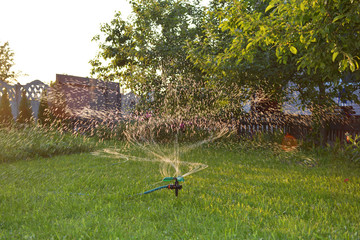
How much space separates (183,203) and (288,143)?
26.2 ft

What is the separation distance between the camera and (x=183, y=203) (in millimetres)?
4758

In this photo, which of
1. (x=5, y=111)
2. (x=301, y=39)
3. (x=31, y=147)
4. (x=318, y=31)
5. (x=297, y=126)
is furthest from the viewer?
(x=5, y=111)

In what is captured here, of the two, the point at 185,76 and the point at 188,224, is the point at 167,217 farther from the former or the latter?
the point at 185,76

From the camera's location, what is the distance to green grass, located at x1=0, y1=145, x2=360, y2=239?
371cm

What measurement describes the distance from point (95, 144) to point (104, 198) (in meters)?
7.46

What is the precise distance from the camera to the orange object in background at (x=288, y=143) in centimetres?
1125

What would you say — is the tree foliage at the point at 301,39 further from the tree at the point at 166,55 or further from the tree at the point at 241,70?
the tree at the point at 166,55

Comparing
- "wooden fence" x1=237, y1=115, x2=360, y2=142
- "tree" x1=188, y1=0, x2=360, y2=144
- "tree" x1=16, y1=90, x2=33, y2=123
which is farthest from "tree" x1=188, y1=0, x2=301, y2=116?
Result: "tree" x1=16, y1=90, x2=33, y2=123

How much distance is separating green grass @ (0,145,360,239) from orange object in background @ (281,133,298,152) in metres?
3.06

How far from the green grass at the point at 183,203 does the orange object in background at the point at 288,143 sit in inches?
120

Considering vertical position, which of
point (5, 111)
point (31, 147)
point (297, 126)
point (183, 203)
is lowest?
point (183, 203)

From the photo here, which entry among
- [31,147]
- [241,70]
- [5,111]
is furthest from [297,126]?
[5,111]

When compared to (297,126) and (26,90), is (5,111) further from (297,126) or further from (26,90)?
(297,126)

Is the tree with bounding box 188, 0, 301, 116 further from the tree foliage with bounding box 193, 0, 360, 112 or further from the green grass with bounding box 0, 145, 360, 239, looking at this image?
the green grass with bounding box 0, 145, 360, 239
